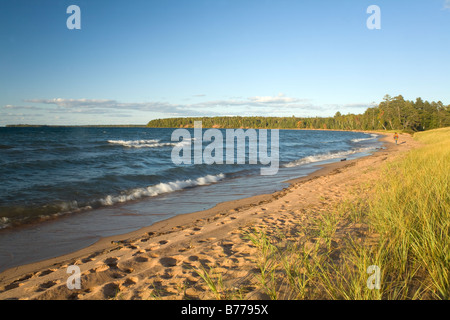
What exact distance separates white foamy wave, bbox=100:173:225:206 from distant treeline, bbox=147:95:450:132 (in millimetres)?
77681

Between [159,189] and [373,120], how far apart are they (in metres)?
121

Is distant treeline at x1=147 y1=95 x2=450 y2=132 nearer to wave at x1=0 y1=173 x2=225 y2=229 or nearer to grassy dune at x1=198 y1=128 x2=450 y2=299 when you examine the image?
wave at x1=0 y1=173 x2=225 y2=229

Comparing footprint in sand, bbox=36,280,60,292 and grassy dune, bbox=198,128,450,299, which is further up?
grassy dune, bbox=198,128,450,299

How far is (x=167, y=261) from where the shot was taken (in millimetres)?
3986

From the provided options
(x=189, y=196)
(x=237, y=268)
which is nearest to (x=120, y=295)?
(x=237, y=268)

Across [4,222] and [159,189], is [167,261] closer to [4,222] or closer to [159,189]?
[4,222]

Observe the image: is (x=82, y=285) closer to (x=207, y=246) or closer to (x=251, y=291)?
(x=207, y=246)

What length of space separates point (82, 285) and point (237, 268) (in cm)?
217

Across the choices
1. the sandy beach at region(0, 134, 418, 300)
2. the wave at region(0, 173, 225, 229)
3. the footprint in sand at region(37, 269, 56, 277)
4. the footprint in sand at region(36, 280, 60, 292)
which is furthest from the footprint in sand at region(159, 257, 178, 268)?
the wave at region(0, 173, 225, 229)

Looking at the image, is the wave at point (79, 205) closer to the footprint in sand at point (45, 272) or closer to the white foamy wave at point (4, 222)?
the white foamy wave at point (4, 222)

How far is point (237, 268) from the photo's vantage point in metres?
3.45

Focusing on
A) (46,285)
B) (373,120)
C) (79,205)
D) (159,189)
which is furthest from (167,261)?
(373,120)

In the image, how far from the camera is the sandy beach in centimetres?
314

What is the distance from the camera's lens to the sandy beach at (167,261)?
10.3 ft
